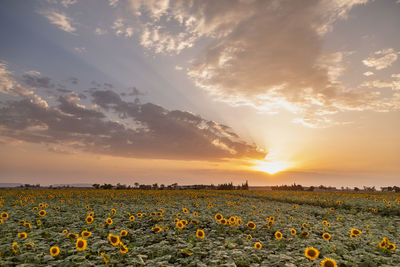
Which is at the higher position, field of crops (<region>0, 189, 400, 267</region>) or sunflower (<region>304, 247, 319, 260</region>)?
sunflower (<region>304, 247, 319, 260</region>)

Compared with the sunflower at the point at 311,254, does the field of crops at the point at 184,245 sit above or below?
below

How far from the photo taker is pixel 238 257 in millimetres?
6773

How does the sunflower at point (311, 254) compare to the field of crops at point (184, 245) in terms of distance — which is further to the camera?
the field of crops at point (184, 245)

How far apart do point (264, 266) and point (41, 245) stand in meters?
6.47

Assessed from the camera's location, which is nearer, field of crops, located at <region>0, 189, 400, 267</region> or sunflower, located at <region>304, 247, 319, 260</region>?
sunflower, located at <region>304, 247, 319, 260</region>

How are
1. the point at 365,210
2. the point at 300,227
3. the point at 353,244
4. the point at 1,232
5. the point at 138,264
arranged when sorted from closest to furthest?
1. the point at 138,264
2. the point at 353,244
3. the point at 1,232
4. the point at 300,227
5. the point at 365,210

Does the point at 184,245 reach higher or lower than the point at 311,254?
lower

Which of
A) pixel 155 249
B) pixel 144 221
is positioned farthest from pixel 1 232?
pixel 155 249

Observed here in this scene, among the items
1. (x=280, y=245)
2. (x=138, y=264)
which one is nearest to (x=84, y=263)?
(x=138, y=264)

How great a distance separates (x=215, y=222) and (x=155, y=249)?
499 cm

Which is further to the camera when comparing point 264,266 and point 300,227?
point 300,227

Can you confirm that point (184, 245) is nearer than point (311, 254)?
No

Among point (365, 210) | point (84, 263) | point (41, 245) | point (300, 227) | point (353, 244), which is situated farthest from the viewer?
point (365, 210)

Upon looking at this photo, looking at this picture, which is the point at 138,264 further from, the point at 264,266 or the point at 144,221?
the point at 144,221
